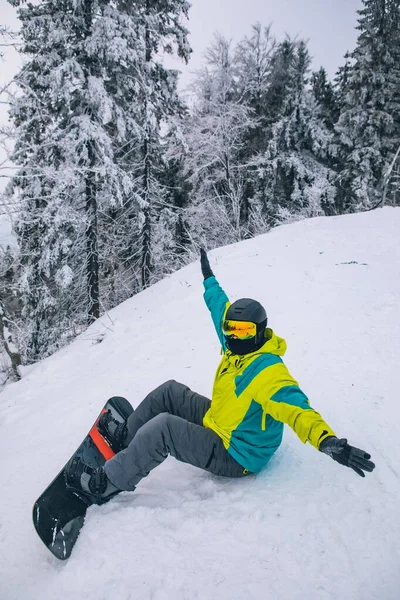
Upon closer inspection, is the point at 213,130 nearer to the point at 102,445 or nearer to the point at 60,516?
the point at 102,445

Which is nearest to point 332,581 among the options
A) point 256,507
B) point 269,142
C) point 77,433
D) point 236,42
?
point 256,507

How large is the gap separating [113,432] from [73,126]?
9.61 metres

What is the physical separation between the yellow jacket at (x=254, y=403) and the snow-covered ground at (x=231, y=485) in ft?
0.99

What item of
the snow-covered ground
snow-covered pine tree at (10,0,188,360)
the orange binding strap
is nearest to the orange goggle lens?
the snow-covered ground

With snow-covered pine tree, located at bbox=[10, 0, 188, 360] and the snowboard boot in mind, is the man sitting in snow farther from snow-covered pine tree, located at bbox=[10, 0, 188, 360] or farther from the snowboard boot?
snow-covered pine tree, located at bbox=[10, 0, 188, 360]

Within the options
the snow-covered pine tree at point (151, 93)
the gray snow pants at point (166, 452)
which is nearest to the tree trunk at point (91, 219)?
the snow-covered pine tree at point (151, 93)

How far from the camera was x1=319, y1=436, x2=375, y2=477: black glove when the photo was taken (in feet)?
5.36

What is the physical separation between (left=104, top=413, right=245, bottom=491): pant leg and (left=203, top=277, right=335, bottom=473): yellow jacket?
81mm

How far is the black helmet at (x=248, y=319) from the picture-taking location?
2232 millimetres

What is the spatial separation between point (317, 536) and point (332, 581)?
235mm

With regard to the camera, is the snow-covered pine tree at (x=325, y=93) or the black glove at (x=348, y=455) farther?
the snow-covered pine tree at (x=325, y=93)

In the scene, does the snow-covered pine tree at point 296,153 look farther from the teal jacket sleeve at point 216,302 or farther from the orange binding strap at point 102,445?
the orange binding strap at point 102,445

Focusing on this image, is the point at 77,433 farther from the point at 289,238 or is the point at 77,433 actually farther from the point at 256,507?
the point at 289,238

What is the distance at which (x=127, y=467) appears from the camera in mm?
2209
